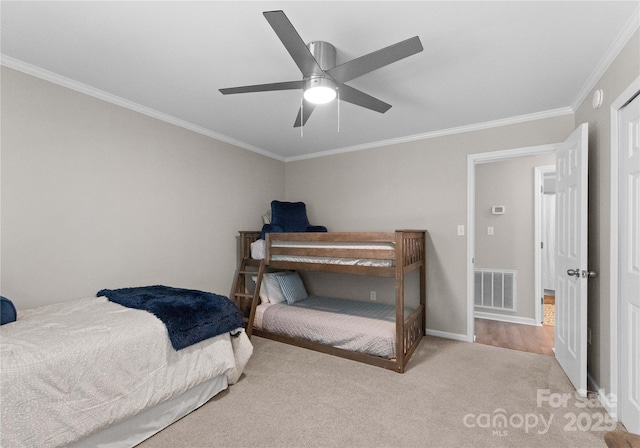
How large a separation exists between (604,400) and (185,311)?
9.55ft

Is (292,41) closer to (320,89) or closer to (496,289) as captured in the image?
(320,89)

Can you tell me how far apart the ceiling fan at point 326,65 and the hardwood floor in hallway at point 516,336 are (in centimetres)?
298

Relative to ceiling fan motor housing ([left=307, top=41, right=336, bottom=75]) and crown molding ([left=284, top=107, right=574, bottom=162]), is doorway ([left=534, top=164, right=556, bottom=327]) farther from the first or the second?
ceiling fan motor housing ([left=307, top=41, right=336, bottom=75])

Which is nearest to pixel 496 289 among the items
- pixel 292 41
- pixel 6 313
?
pixel 292 41

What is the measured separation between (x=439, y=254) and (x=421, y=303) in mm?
603

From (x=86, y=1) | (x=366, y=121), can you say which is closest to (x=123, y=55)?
(x=86, y=1)

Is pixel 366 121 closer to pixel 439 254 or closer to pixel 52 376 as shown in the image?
pixel 439 254

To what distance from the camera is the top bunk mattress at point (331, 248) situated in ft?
9.61

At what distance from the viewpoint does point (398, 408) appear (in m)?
2.16

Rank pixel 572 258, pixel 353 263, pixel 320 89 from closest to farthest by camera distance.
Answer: pixel 320 89 < pixel 572 258 < pixel 353 263

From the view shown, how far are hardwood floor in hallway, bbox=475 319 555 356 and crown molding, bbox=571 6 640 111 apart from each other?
244cm

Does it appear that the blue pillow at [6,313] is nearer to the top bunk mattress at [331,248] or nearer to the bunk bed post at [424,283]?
the top bunk mattress at [331,248]

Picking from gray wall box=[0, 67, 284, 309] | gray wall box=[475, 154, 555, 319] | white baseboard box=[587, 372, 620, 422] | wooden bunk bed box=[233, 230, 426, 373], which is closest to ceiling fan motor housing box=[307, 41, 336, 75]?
wooden bunk bed box=[233, 230, 426, 373]

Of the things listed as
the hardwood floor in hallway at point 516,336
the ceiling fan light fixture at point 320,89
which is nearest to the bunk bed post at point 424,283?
the hardwood floor in hallway at point 516,336
